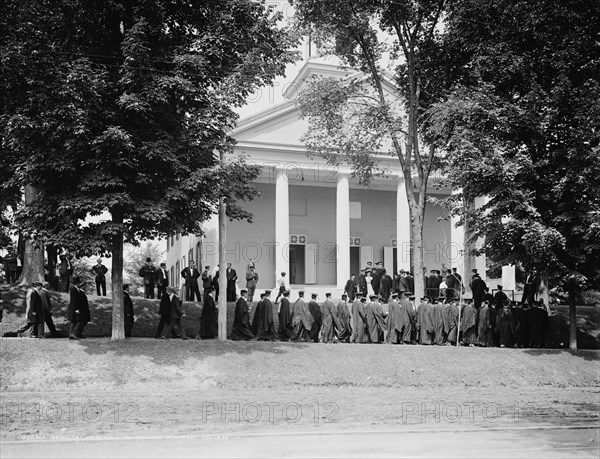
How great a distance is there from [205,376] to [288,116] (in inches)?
926

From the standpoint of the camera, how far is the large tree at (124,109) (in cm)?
1950

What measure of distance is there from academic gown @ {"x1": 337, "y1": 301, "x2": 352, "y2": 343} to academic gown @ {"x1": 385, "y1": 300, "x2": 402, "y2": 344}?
1.33 metres

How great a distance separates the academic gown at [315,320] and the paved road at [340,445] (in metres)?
12.0

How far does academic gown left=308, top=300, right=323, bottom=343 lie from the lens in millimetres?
24438

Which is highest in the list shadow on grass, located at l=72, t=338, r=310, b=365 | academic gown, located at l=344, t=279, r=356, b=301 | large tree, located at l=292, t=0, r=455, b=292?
large tree, located at l=292, t=0, r=455, b=292

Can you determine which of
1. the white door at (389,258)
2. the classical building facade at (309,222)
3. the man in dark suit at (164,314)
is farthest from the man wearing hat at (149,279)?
the white door at (389,258)

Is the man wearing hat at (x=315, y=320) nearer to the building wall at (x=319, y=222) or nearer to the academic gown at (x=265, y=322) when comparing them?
the academic gown at (x=265, y=322)

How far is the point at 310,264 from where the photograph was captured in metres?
44.4

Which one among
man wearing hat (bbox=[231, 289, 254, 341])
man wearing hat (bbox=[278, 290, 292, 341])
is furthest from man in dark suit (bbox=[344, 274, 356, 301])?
man wearing hat (bbox=[231, 289, 254, 341])

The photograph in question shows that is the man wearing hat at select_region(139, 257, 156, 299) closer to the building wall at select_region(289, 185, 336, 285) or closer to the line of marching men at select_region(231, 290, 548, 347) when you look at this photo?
the line of marching men at select_region(231, 290, 548, 347)

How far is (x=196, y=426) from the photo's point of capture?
42.4 ft

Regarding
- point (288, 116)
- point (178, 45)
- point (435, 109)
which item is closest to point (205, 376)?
point (178, 45)

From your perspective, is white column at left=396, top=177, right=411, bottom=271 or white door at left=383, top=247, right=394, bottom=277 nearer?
white column at left=396, top=177, right=411, bottom=271

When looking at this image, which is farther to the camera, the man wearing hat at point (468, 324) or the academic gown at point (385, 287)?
the academic gown at point (385, 287)
